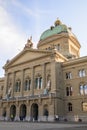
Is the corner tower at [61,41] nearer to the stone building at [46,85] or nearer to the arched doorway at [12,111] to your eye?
the stone building at [46,85]

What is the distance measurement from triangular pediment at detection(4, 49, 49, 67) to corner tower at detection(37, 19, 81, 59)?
21.9 feet

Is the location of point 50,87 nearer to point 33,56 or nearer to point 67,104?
point 67,104

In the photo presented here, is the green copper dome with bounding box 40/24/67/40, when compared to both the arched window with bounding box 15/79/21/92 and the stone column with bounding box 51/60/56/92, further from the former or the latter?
the stone column with bounding box 51/60/56/92

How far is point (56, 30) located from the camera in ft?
214

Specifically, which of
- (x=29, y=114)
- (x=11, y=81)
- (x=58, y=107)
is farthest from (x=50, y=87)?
(x=11, y=81)

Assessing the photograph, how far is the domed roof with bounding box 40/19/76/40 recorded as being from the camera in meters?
64.1

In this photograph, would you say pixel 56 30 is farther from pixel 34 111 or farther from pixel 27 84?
pixel 34 111

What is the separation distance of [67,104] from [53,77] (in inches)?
281

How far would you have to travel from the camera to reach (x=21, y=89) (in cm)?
5328

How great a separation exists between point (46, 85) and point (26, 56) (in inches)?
484

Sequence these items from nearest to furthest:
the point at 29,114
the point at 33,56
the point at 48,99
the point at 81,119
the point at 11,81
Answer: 1. the point at 81,119
2. the point at 48,99
3. the point at 29,114
4. the point at 33,56
5. the point at 11,81

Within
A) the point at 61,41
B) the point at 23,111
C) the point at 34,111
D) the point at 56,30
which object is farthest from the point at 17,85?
the point at 56,30

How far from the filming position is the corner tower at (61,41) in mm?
59450

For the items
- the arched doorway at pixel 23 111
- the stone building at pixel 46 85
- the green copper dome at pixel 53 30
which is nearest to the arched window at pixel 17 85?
the stone building at pixel 46 85
